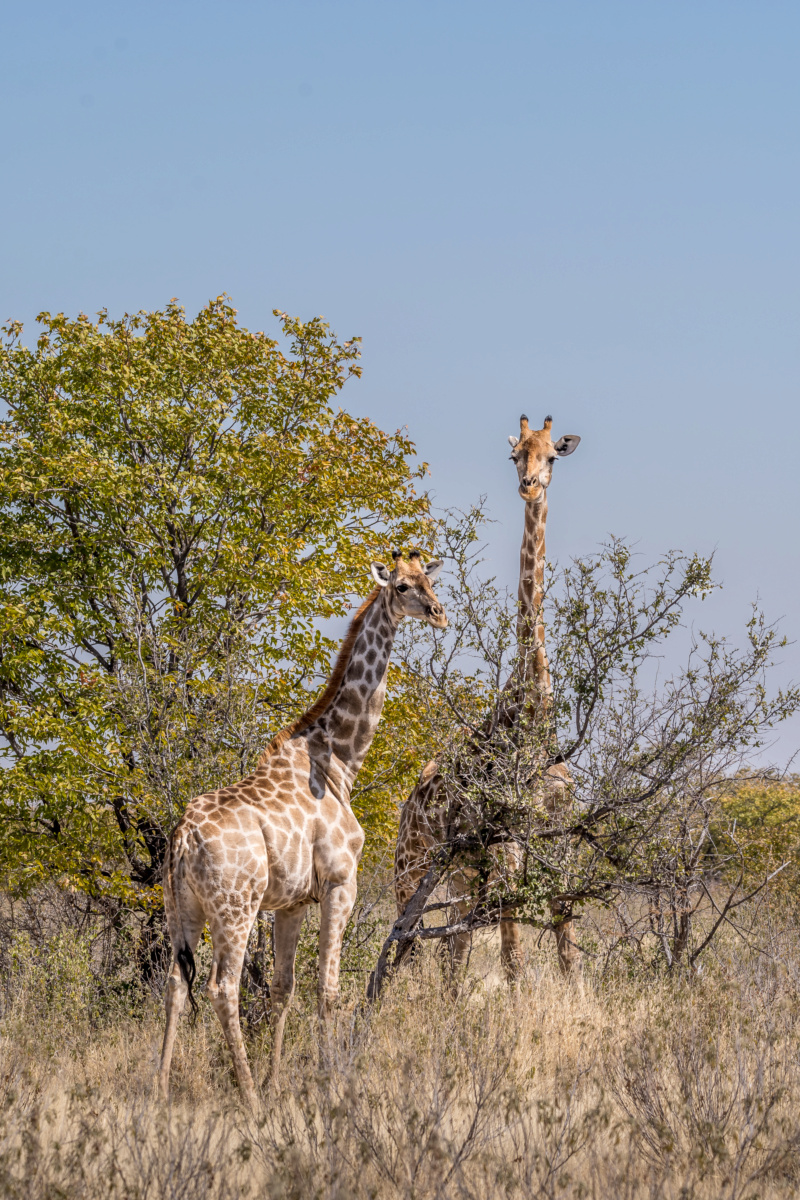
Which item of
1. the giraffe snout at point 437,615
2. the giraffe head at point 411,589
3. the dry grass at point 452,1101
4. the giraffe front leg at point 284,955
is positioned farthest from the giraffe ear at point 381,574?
the dry grass at point 452,1101

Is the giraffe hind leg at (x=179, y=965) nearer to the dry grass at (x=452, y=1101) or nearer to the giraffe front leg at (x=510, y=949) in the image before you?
the dry grass at (x=452, y=1101)

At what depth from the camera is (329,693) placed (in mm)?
10219

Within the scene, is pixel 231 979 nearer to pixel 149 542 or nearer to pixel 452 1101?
pixel 452 1101

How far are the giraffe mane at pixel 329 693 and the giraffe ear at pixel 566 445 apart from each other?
2726 millimetres

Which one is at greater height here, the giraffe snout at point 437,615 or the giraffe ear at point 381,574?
Result: the giraffe ear at point 381,574

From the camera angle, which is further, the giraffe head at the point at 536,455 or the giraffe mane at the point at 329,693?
the giraffe head at the point at 536,455

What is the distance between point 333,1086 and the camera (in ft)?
23.8

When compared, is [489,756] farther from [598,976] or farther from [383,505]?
[383,505]

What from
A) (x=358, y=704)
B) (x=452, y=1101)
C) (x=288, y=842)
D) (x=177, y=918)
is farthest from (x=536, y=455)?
(x=452, y=1101)

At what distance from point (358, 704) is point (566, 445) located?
3.74 meters

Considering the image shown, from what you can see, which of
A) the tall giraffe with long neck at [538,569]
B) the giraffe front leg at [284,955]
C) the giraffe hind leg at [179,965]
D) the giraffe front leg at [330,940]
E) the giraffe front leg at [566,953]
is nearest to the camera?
the giraffe hind leg at [179,965]

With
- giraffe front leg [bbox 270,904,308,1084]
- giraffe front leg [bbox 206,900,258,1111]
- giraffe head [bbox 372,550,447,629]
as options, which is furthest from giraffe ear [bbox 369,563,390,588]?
giraffe front leg [bbox 206,900,258,1111]

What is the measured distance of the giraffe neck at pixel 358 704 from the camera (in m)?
10.1

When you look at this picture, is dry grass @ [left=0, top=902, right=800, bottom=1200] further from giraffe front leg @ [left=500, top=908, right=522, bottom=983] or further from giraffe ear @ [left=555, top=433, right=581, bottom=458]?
giraffe ear @ [left=555, top=433, right=581, bottom=458]
